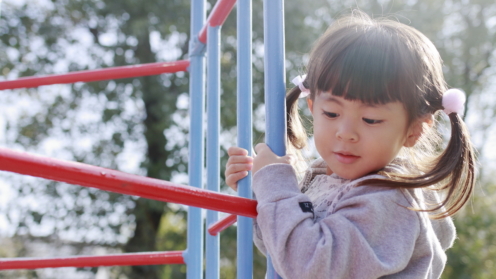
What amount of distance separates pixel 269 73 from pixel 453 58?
21.0ft

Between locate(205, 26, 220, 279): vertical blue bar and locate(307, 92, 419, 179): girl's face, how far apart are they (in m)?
0.49

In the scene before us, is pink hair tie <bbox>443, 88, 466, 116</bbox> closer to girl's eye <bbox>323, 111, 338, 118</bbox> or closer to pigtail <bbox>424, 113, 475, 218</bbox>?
pigtail <bbox>424, 113, 475, 218</bbox>

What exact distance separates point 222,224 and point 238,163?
10.8 inches

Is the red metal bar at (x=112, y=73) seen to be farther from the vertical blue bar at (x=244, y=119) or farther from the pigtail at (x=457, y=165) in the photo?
the pigtail at (x=457, y=165)

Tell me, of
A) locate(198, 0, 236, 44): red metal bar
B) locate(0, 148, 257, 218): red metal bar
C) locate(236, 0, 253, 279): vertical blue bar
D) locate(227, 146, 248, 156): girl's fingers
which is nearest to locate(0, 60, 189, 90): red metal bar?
locate(198, 0, 236, 44): red metal bar

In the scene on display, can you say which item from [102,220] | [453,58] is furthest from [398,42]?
[453,58]

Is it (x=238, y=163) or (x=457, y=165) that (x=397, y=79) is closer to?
(x=457, y=165)

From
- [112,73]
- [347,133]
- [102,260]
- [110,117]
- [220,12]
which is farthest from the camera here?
[110,117]

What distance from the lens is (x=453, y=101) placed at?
965mm

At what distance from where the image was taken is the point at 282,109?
980mm

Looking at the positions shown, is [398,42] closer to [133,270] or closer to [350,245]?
[350,245]

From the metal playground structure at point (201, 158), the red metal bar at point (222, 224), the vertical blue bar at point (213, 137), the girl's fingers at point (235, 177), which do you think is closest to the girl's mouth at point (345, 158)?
the metal playground structure at point (201, 158)

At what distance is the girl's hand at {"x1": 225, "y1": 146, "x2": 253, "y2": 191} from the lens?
1.05 metres

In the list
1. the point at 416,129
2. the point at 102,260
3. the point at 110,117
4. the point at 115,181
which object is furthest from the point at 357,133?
the point at 110,117
